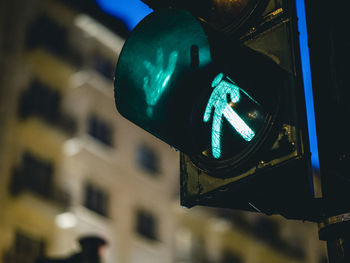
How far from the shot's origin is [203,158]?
2285 millimetres

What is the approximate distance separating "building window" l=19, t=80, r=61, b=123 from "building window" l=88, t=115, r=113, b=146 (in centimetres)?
146

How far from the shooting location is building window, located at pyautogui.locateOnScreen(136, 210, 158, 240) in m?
26.8

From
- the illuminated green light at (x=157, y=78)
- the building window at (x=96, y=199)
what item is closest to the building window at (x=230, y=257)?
the building window at (x=96, y=199)

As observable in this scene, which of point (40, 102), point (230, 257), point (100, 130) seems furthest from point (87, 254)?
point (230, 257)

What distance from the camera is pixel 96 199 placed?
25203mm

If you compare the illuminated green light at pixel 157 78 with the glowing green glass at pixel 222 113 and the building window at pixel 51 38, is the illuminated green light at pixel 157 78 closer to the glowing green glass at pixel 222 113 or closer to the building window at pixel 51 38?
the glowing green glass at pixel 222 113

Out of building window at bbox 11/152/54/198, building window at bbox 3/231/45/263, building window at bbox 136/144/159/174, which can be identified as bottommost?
building window at bbox 3/231/45/263

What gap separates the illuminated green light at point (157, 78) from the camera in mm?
2098

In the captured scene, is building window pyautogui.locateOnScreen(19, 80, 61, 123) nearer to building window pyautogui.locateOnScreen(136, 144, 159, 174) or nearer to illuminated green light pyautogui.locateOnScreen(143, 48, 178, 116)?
building window pyautogui.locateOnScreen(136, 144, 159, 174)

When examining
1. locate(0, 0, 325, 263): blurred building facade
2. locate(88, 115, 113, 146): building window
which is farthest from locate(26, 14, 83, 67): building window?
locate(88, 115, 113, 146): building window

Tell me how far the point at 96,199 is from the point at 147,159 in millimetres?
3742

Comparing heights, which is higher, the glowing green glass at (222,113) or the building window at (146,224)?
the building window at (146,224)

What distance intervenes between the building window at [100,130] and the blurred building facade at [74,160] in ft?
0.13

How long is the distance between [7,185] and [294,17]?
21.4 meters
